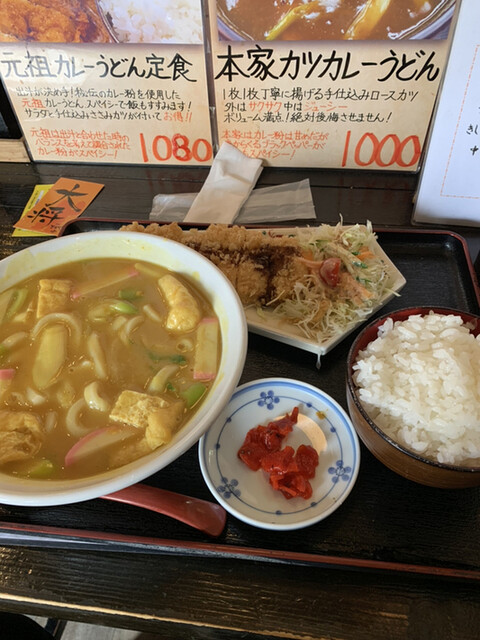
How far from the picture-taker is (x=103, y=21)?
8.54ft

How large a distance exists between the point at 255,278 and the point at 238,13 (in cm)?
143

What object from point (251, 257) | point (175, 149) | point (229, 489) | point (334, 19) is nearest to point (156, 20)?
point (175, 149)

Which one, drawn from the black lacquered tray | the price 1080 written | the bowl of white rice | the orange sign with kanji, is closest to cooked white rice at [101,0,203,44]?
the price 1080 written

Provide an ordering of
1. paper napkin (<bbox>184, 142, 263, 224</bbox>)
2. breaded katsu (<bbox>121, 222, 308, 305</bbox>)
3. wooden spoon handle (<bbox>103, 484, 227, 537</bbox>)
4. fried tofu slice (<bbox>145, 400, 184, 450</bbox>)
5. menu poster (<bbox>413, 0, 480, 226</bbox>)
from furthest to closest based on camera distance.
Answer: paper napkin (<bbox>184, 142, 263, 224</bbox>)
breaded katsu (<bbox>121, 222, 308, 305</bbox>)
menu poster (<bbox>413, 0, 480, 226</bbox>)
wooden spoon handle (<bbox>103, 484, 227, 537</bbox>)
fried tofu slice (<bbox>145, 400, 184, 450</bbox>)

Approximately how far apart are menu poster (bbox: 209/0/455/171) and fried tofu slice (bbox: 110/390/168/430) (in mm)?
2071

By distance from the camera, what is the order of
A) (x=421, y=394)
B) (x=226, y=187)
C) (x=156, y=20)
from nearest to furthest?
(x=421, y=394)
(x=156, y=20)
(x=226, y=187)

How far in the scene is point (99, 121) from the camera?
120 inches

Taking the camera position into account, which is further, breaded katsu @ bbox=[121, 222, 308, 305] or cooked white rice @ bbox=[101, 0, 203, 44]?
cooked white rice @ bbox=[101, 0, 203, 44]

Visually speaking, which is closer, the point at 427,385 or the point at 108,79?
the point at 427,385

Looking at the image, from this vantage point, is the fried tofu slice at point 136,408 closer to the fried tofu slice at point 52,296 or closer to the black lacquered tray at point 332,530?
the black lacquered tray at point 332,530

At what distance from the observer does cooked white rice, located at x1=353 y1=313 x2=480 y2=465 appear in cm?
152

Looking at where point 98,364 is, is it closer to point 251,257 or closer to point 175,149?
point 251,257

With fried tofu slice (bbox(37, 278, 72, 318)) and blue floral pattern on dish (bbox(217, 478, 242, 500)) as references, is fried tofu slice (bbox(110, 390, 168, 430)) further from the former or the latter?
fried tofu slice (bbox(37, 278, 72, 318))

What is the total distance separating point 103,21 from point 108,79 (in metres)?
0.31
